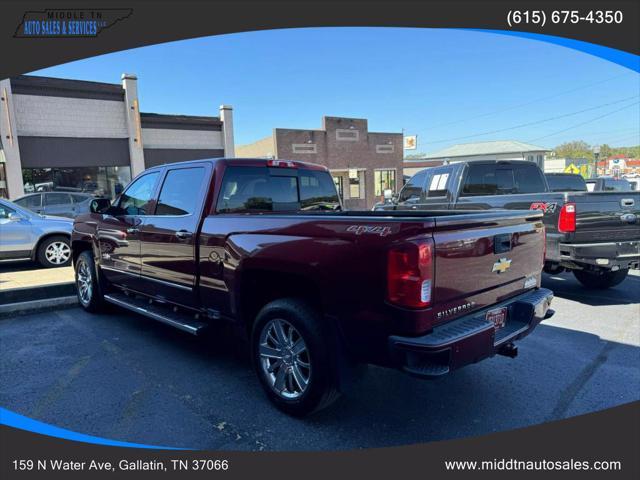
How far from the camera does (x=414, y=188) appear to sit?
861 centimetres

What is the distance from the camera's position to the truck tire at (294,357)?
9.75 ft

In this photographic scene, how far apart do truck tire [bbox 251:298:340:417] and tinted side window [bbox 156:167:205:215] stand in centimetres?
145

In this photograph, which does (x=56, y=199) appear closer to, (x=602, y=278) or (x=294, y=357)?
(x=294, y=357)

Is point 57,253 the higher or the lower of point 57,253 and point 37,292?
the higher

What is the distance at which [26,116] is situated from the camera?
708 inches

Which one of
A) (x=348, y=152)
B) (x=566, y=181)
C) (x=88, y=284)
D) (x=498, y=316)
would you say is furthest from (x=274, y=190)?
(x=348, y=152)

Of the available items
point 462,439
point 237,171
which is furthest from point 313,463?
point 237,171

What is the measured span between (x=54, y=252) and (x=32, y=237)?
1.70ft

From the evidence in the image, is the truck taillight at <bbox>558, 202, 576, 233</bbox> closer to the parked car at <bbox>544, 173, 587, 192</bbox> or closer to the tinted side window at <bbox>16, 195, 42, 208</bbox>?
the parked car at <bbox>544, 173, 587, 192</bbox>

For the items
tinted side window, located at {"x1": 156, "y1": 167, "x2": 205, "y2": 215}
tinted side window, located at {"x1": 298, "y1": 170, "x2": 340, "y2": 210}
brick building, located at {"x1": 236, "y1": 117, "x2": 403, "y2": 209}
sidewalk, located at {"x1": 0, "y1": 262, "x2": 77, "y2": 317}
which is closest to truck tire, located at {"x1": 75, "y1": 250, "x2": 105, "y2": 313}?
sidewalk, located at {"x1": 0, "y1": 262, "x2": 77, "y2": 317}

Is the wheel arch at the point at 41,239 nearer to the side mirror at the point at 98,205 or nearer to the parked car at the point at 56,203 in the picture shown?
the parked car at the point at 56,203

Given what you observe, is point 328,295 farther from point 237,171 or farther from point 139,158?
point 139,158

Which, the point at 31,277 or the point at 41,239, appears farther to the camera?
the point at 41,239

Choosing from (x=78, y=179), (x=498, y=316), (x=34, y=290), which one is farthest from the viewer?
(x=78, y=179)
